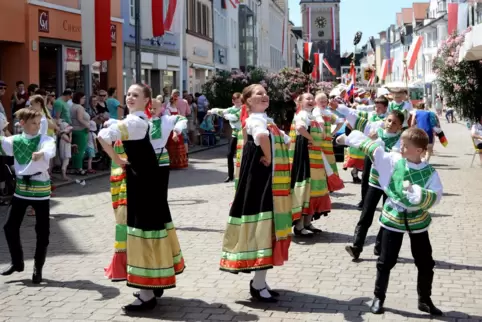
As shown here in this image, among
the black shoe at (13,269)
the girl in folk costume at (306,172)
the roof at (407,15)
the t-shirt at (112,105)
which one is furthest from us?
the roof at (407,15)

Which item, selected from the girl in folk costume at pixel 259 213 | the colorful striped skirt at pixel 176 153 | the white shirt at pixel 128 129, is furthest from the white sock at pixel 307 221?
the colorful striped skirt at pixel 176 153

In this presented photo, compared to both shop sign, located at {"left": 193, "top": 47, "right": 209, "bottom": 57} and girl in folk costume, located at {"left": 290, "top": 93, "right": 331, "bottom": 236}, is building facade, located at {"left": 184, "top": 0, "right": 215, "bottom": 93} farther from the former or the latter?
girl in folk costume, located at {"left": 290, "top": 93, "right": 331, "bottom": 236}

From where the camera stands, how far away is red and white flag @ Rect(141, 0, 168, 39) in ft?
68.5

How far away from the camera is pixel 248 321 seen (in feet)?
18.6

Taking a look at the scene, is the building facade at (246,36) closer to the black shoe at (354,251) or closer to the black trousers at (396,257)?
the black shoe at (354,251)

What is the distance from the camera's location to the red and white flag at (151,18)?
20875 millimetres

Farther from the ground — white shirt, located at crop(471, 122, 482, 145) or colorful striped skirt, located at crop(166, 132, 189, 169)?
white shirt, located at crop(471, 122, 482, 145)

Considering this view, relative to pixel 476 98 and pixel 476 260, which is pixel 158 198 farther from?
pixel 476 98

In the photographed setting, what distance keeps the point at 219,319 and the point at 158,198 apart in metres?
1.00

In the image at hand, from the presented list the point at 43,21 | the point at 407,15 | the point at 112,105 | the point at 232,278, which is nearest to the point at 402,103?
the point at 232,278

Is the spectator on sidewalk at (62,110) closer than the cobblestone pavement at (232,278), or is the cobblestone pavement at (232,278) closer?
the cobblestone pavement at (232,278)

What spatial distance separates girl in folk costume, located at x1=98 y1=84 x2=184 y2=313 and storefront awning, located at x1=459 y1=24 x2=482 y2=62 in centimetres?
909

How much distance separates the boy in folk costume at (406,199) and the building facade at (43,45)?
14395mm

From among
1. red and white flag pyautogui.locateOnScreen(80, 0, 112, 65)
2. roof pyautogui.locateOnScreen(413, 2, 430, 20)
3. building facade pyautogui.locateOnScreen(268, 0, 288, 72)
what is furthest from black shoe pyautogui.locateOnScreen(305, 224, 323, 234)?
Answer: roof pyautogui.locateOnScreen(413, 2, 430, 20)
